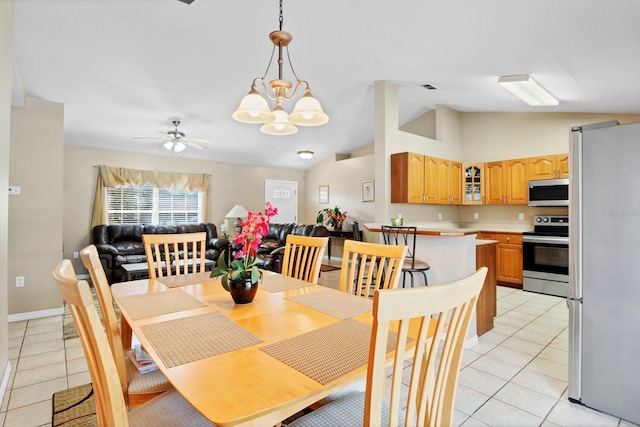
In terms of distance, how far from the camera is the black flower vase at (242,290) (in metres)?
1.56

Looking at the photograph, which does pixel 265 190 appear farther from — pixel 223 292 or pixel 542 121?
pixel 223 292

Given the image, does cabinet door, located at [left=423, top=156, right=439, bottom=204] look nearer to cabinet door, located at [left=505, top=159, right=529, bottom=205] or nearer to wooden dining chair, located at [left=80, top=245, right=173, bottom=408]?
cabinet door, located at [left=505, top=159, right=529, bottom=205]

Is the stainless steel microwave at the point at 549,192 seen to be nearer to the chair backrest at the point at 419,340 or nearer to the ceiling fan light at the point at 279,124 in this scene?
the ceiling fan light at the point at 279,124

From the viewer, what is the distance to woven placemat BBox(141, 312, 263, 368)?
105 centimetres

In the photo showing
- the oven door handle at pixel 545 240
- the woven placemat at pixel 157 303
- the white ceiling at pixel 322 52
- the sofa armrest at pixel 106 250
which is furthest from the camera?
the sofa armrest at pixel 106 250

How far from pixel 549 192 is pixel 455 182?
1388mm

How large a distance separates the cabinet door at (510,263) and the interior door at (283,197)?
16.7 feet

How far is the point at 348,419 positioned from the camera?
3.65 feet

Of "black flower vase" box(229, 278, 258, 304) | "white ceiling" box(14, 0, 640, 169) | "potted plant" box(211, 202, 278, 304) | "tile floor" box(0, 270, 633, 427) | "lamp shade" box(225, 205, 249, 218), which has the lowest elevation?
"tile floor" box(0, 270, 633, 427)

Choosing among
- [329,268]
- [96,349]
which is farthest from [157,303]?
[329,268]

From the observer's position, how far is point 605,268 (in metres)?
1.89

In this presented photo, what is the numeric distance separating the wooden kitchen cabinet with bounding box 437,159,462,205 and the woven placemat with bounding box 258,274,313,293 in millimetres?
3888

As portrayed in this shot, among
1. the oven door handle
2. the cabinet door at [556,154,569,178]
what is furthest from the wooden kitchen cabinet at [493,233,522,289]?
the cabinet door at [556,154,569,178]

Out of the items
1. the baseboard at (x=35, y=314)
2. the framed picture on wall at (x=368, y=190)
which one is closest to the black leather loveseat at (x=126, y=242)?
the baseboard at (x=35, y=314)
